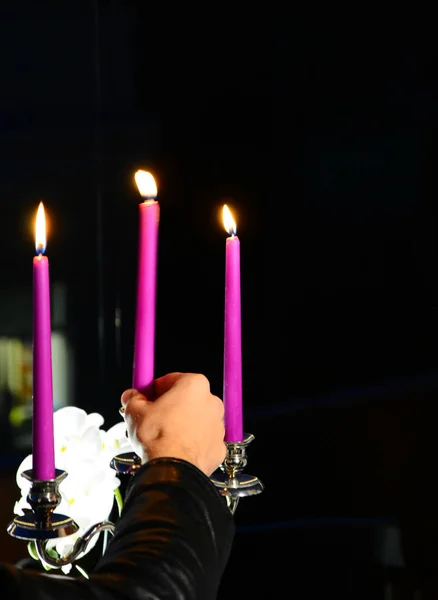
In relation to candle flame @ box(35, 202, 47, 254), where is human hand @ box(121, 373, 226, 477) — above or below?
below

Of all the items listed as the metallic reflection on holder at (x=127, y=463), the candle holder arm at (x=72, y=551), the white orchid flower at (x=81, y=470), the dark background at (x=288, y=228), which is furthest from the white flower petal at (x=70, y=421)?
the dark background at (x=288, y=228)

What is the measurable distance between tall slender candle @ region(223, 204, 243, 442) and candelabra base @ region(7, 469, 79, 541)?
0.17 m

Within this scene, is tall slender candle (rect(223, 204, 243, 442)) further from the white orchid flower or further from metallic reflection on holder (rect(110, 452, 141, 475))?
the white orchid flower

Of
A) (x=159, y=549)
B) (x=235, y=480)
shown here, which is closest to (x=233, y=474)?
(x=235, y=480)

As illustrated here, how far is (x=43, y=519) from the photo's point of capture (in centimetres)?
59

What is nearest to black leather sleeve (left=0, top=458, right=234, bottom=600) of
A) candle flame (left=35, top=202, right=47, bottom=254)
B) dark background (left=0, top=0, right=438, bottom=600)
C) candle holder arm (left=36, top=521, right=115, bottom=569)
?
candle holder arm (left=36, top=521, right=115, bottom=569)

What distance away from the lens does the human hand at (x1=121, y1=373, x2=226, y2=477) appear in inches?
26.2

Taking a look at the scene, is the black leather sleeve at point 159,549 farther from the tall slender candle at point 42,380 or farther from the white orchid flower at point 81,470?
the white orchid flower at point 81,470

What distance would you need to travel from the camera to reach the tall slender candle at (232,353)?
→ 70 centimetres

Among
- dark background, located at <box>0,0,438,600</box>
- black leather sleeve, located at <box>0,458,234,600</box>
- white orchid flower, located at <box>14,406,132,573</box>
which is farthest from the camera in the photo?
dark background, located at <box>0,0,438,600</box>

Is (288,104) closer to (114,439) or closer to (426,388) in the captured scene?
(426,388)

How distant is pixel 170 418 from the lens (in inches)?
26.3

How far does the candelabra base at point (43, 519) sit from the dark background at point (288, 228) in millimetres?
1065

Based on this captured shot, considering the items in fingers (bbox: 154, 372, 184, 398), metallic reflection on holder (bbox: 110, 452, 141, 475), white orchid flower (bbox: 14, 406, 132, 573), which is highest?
fingers (bbox: 154, 372, 184, 398)
